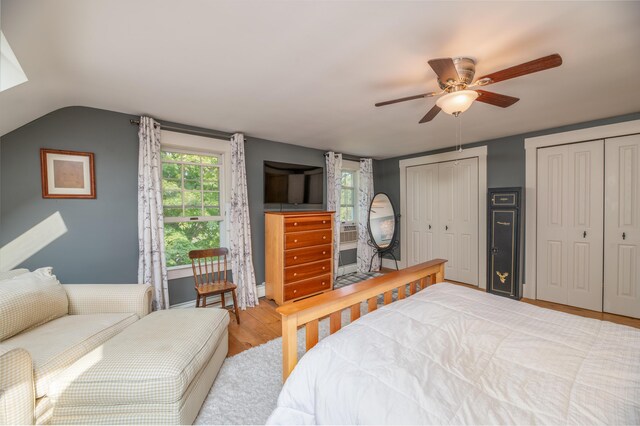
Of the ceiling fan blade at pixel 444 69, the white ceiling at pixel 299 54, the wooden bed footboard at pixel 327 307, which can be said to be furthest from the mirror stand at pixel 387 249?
the ceiling fan blade at pixel 444 69

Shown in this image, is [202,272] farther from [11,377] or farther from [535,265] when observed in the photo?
[535,265]

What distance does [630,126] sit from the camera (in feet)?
9.51

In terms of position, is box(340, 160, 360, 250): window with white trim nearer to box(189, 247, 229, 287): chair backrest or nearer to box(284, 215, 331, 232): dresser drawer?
box(284, 215, 331, 232): dresser drawer

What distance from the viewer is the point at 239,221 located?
135 inches

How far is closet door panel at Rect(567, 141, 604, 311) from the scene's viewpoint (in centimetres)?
317

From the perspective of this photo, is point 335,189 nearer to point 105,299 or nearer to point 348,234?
point 348,234

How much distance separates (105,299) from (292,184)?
2630 mm

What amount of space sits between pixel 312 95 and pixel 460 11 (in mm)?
1274

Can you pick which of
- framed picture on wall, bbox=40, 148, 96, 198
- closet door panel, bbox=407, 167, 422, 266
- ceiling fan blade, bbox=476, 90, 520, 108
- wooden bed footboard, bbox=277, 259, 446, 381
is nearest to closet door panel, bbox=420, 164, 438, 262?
closet door panel, bbox=407, 167, 422, 266

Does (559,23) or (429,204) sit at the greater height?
(559,23)

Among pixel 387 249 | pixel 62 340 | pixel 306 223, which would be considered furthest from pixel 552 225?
pixel 62 340

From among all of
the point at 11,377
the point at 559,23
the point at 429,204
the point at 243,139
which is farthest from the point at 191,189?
the point at 429,204

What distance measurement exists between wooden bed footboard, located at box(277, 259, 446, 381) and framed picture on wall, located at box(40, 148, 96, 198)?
2.56m

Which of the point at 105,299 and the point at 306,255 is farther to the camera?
the point at 306,255
